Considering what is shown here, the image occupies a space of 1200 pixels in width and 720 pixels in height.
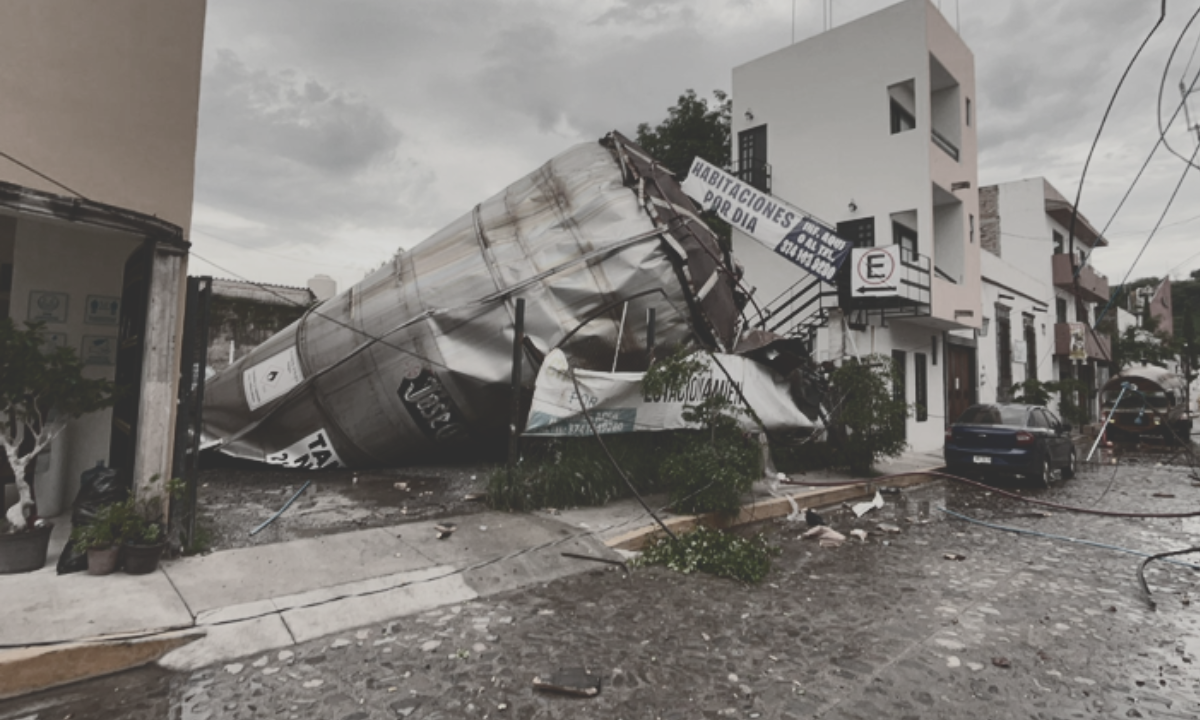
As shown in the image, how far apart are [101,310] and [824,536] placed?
8021 mm

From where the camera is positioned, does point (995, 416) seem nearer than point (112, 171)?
No

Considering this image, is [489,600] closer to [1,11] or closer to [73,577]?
[73,577]

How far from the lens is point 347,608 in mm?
4348

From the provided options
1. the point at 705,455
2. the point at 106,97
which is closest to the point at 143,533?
the point at 106,97

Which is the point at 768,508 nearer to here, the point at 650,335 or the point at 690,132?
the point at 650,335

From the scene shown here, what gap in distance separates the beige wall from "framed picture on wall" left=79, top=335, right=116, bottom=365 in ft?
7.16

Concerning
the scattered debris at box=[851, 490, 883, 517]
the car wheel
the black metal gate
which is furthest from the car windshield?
the black metal gate

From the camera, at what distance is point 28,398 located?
4.36 m

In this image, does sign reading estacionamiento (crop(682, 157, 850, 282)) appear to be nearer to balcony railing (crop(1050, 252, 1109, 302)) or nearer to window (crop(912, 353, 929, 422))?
window (crop(912, 353, 929, 422))

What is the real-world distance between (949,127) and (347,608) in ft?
67.7

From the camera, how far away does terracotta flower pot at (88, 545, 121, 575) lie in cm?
432

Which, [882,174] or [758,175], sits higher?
[758,175]

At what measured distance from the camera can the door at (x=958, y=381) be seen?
1897 cm

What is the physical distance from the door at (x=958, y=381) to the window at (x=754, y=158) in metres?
7.51
